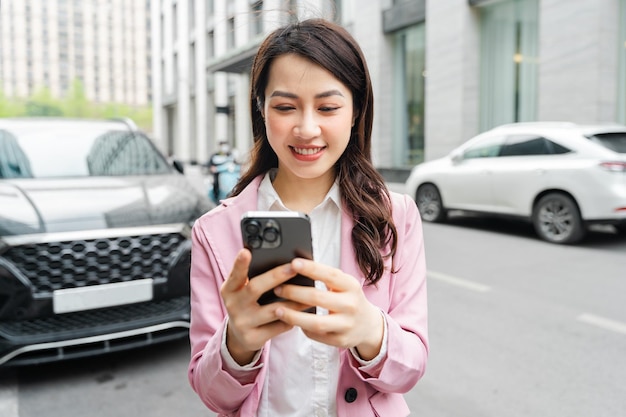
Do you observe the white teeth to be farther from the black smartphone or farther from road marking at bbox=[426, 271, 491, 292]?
road marking at bbox=[426, 271, 491, 292]

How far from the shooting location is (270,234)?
79cm

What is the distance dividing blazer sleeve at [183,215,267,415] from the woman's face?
0.24 m

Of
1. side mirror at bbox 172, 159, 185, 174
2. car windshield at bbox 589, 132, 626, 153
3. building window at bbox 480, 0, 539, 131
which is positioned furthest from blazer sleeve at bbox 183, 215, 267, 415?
building window at bbox 480, 0, 539, 131

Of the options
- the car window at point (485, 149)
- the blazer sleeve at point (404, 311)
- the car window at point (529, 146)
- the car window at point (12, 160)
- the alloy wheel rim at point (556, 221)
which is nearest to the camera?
the blazer sleeve at point (404, 311)

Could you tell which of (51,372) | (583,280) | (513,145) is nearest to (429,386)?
(51,372)

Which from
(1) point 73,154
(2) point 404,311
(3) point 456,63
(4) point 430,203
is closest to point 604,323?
(2) point 404,311

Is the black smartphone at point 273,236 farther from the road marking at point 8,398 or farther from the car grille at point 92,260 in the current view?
the road marking at point 8,398

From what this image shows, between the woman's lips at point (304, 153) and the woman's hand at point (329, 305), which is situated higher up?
the woman's lips at point (304, 153)

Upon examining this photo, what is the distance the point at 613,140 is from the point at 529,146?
111 centimetres

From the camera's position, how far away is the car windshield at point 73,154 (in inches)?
157

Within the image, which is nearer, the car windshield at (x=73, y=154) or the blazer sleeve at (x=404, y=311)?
the blazer sleeve at (x=404, y=311)

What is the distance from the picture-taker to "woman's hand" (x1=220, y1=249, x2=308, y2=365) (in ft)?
2.60

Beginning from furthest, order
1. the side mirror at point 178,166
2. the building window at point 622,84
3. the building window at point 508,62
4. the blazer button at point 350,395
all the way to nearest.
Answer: the building window at point 508,62
the building window at point 622,84
the side mirror at point 178,166
the blazer button at point 350,395

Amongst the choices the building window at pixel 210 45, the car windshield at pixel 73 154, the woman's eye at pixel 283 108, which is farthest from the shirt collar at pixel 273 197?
the building window at pixel 210 45
